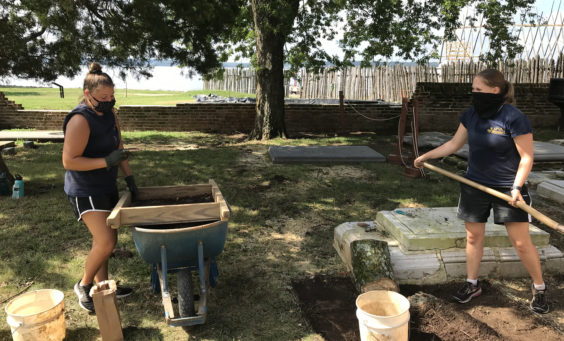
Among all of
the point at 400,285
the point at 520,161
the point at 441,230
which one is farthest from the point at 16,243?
the point at 520,161

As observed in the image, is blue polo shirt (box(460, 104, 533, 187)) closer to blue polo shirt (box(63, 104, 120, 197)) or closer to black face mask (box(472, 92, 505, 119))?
black face mask (box(472, 92, 505, 119))

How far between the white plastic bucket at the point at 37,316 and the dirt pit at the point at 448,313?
1.80 m

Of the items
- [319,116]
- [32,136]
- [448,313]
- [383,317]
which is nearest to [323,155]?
→ [319,116]

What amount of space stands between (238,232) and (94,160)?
235 cm

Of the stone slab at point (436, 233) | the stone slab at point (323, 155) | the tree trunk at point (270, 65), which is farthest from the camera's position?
the tree trunk at point (270, 65)

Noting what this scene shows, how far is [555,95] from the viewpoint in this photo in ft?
38.2

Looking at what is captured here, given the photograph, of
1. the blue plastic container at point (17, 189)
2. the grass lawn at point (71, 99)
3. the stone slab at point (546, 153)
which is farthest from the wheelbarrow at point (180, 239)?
the grass lawn at point (71, 99)

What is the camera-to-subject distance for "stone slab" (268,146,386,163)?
842cm

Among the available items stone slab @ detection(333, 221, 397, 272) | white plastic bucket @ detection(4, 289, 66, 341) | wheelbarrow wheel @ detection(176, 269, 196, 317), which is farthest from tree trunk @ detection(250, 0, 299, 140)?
white plastic bucket @ detection(4, 289, 66, 341)

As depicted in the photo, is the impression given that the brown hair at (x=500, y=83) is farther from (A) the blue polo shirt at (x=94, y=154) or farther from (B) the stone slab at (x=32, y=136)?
(B) the stone slab at (x=32, y=136)

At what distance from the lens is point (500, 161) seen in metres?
3.13

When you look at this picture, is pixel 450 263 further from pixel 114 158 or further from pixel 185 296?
pixel 114 158

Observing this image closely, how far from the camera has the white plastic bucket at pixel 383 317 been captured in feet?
8.32

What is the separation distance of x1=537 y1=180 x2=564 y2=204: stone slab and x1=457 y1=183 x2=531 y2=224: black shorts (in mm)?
3682
